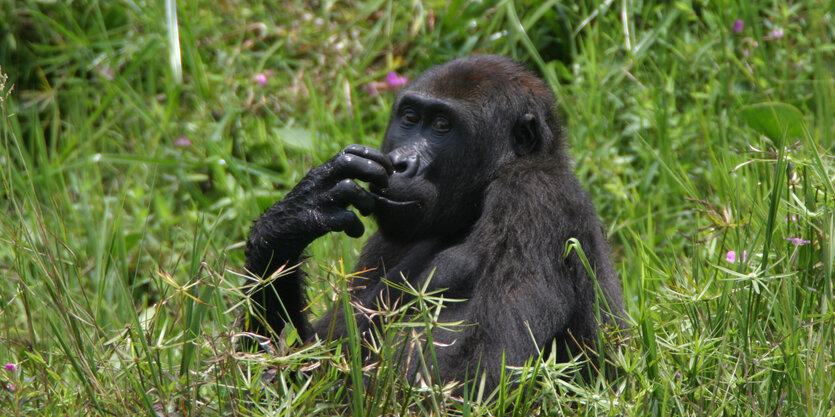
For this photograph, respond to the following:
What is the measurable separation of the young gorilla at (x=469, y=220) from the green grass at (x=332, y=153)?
5.9 inches

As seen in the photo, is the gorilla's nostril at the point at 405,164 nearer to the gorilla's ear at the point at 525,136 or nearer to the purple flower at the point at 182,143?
the gorilla's ear at the point at 525,136

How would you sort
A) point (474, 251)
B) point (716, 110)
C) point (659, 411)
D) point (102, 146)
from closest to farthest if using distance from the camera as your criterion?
point (659, 411)
point (474, 251)
point (716, 110)
point (102, 146)

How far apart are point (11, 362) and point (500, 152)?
1937 mm

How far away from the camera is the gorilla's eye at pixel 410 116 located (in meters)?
3.71

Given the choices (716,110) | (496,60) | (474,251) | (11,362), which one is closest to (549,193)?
(474,251)

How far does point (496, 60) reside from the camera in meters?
3.84

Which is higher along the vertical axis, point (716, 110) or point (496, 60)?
point (496, 60)

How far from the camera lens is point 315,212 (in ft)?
11.0

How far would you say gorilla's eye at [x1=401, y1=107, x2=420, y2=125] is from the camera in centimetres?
371

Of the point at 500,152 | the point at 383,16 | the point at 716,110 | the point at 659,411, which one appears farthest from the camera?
the point at 383,16

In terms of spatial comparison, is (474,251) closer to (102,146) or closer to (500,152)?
(500,152)

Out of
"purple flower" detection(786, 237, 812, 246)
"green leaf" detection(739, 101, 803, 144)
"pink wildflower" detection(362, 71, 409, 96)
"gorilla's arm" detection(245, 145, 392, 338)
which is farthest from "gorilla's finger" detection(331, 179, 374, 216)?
"pink wildflower" detection(362, 71, 409, 96)

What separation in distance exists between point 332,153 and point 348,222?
6.45 ft

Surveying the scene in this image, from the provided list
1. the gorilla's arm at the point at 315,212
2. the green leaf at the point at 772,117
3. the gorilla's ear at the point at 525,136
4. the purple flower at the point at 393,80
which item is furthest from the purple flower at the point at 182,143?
the green leaf at the point at 772,117
